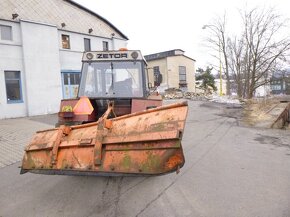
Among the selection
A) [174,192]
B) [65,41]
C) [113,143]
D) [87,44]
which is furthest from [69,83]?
[113,143]

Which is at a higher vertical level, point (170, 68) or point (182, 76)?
point (170, 68)

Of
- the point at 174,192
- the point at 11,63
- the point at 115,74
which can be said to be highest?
the point at 11,63

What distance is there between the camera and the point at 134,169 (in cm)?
350

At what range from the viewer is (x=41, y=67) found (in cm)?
1828

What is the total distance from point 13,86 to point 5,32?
339 centimetres

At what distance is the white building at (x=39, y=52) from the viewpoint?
16734 mm

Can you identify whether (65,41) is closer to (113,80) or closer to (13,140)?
(13,140)

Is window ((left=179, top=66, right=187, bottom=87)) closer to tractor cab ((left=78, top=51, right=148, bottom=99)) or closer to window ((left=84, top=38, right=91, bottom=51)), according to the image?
window ((left=84, top=38, right=91, bottom=51))

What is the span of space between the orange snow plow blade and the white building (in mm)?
14182

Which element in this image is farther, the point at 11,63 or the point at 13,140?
the point at 11,63

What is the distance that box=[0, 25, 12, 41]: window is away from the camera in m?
16.3

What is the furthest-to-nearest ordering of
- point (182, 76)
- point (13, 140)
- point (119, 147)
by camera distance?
point (182, 76) < point (13, 140) < point (119, 147)

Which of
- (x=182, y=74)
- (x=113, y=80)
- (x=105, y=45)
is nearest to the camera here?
(x=113, y=80)

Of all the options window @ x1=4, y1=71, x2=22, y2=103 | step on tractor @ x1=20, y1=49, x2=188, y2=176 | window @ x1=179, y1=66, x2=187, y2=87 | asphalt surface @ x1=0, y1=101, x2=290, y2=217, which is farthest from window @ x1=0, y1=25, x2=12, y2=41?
window @ x1=179, y1=66, x2=187, y2=87
